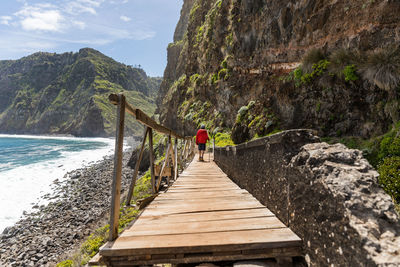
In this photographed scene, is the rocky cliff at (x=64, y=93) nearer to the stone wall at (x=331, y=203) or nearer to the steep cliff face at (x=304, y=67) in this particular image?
the steep cliff face at (x=304, y=67)

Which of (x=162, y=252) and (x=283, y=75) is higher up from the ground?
(x=283, y=75)

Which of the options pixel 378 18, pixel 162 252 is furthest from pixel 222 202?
pixel 378 18

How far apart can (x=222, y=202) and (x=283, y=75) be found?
476 inches

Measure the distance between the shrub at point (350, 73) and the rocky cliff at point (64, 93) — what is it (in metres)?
105

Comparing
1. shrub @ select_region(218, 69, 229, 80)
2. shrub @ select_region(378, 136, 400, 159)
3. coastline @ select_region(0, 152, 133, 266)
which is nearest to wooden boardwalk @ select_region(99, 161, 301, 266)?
shrub @ select_region(378, 136, 400, 159)

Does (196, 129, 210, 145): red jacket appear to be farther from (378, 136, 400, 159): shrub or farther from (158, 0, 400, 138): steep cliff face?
(378, 136, 400, 159): shrub

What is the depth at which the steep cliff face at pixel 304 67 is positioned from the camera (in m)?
7.69

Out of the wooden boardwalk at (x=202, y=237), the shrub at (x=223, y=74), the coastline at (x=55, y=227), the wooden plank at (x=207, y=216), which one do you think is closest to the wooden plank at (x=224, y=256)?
the wooden boardwalk at (x=202, y=237)

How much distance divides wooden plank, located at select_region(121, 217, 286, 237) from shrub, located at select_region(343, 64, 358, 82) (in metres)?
8.90

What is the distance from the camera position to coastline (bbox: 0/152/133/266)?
8.75 m

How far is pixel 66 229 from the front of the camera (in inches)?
426

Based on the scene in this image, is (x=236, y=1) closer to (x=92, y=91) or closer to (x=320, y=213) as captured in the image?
(x=320, y=213)

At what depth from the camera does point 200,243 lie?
1.88m

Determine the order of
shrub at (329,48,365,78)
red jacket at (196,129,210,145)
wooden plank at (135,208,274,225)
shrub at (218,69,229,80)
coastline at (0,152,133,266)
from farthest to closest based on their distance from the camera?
shrub at (218,69,229,80) < red jacket at (196,129,210,145) < coastline at (0,152,133,266) < shrub at (329,48,365,78) < wooden plank at (135,208,274,225)
